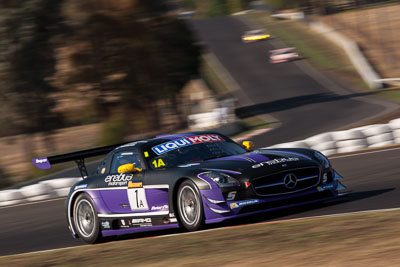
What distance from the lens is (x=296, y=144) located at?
1820 cm

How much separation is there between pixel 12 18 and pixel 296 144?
59.3 ft

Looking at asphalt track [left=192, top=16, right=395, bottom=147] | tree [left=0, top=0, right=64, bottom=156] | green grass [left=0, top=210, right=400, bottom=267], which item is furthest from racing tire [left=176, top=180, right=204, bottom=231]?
tree [left=0, top=0, right=64, bottom=156]

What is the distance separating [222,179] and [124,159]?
2005 mm

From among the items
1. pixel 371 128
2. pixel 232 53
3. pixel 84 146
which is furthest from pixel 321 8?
pixel 371 128

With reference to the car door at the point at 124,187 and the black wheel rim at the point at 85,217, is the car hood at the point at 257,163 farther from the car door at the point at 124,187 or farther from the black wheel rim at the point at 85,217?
the black wheel rim at the point at 85,217

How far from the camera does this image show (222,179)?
8398 mm

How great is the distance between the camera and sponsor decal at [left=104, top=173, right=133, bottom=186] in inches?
376

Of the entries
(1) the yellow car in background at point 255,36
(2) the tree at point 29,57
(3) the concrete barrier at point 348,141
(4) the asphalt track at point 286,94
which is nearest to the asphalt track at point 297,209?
(3) the concrete barrier at point 348,141

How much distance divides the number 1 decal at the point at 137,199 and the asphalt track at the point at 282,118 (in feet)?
2.83

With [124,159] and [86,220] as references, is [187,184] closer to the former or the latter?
[124,159]

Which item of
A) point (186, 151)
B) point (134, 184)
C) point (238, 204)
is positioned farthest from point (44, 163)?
point (238, 204)

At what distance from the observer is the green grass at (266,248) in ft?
19.8

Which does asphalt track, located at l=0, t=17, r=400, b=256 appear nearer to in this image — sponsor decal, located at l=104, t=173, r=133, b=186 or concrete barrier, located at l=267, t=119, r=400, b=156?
sponsor decal, located at l=104, t=173, r=133, b=186

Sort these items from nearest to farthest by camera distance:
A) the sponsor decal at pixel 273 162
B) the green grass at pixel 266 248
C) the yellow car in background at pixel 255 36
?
the green grass at pixel 266 248 < the sponsor decal at pixel 273 162 < the yellow car in background at pixel 255 36
